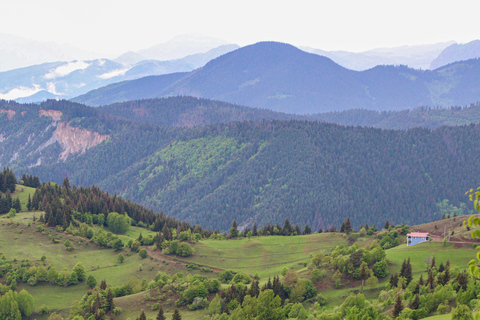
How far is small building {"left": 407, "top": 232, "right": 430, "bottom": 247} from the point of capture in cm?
15488

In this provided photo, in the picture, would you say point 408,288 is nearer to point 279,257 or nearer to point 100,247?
point 279,257

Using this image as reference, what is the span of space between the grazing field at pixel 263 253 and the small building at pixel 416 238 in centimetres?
3266

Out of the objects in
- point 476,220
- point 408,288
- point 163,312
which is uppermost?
point 476,220

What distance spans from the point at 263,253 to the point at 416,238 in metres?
55.3

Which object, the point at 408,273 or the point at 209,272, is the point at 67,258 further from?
the point at 408,273

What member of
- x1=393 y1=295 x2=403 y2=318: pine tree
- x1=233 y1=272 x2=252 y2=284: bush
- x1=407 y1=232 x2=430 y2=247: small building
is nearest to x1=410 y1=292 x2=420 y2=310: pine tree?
x1=393 y1=295 x2=403 y2=318: pine tree

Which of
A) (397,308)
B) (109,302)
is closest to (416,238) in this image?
(397,308)

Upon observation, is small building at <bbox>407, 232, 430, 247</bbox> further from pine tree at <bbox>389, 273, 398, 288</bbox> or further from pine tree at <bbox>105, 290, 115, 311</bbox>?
pine tree at <bbox>105, 290, 115, 311</bbox>

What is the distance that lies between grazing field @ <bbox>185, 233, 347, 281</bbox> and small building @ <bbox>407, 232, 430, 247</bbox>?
107 feet

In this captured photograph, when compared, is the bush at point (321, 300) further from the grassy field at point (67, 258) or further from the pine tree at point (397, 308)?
the grassy field at point (67, 258)

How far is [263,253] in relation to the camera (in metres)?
190

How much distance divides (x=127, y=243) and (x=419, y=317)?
118011 millimetres

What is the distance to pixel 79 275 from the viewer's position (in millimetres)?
161000

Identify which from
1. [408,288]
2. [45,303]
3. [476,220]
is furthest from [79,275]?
[476,220]
